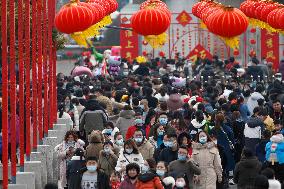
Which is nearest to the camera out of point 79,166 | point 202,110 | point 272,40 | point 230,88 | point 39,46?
point 79,166

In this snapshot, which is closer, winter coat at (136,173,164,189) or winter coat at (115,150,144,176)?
winter coat at (136,173,164,189)

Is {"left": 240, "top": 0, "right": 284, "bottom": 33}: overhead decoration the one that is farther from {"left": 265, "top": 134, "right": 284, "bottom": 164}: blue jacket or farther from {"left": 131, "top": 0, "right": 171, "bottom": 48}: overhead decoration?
{"left": 265, "top": 134, "right": 284, "bottom": 164}: blue jacket

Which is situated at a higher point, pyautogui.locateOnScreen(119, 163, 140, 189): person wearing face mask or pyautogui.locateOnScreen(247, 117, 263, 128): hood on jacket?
pyautogui.locateOnScreen(119, 163, 140, 189): person wearing face mask

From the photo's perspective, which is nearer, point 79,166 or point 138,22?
point 79,166

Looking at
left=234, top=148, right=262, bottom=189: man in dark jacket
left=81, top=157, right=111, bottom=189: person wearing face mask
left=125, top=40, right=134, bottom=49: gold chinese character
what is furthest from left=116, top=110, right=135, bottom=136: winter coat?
left=125, top=40, right=134, bottom=49: gold chinese character

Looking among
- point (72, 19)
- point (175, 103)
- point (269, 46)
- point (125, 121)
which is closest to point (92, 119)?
point (125, 121)

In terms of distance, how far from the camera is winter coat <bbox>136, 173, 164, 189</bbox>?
2417 cm

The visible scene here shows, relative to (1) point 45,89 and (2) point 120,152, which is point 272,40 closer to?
(1) point 45,89

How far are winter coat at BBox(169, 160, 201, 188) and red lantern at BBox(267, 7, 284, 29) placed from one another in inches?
193

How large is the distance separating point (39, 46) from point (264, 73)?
20.1 meters

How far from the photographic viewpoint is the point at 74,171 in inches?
1028

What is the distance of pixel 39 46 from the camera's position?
1166 inches

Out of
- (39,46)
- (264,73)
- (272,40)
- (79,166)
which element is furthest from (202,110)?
(272,40)

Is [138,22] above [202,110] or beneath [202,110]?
above
